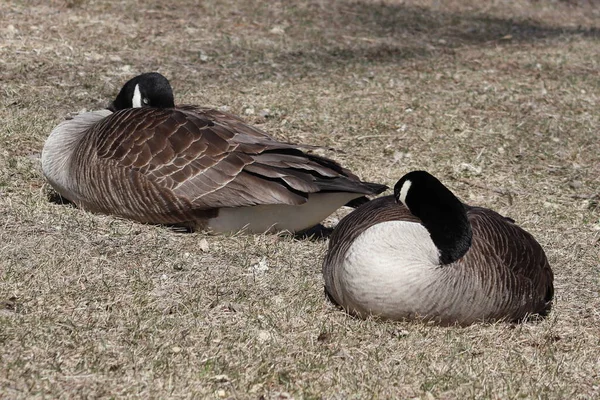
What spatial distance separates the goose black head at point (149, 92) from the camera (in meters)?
6.06

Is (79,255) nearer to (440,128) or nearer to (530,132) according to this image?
(440,128)

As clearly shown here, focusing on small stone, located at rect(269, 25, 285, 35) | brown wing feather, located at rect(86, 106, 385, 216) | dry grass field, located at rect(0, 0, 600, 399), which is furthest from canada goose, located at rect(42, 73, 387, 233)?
small stone, located at rect(269, 25, 285, 35)

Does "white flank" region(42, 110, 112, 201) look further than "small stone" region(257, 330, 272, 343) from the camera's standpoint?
Yes

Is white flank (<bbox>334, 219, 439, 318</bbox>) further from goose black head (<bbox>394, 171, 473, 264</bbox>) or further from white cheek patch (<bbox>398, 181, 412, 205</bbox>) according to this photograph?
white cheek patch (<bbox>398, 181, 412, 205</bbox>)

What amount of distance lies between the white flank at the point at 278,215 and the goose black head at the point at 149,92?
109 cm

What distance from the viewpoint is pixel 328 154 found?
745 cm

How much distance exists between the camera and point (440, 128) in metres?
8.16

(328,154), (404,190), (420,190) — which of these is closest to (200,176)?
(404,190)

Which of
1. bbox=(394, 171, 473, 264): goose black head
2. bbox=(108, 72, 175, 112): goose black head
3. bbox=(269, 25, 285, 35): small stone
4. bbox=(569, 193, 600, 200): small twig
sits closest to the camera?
bbox=(394, 171, 473, 264): goose black head

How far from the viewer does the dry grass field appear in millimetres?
3781

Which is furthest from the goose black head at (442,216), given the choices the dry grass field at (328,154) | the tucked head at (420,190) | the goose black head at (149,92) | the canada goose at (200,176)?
the goose black head at (149,92)

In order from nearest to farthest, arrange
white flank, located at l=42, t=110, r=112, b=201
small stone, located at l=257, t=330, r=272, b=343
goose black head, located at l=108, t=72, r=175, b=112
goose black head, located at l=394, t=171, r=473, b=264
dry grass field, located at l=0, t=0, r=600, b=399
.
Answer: dry grass field, located at l=0, t=0, r=600, b=399
small stone, located at l=257, t=330, r=272, b=343
goose black head, located at l=394, t=171, r=473, b=264
white flank, located at l=42, t=110, r=112, b=201
goose black head, located at l=108, t=72, r=175, b=112

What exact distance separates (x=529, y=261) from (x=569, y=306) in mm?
612

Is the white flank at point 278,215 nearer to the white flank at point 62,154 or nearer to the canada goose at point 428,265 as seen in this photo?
the canada goose at point 428,265
